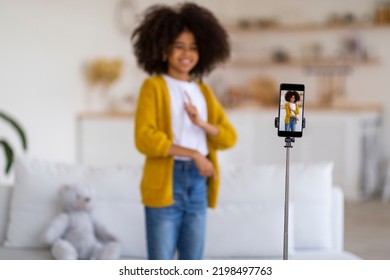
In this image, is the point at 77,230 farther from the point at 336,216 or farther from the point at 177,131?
the point at 336,216

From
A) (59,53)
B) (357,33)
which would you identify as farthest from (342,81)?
(59,53)

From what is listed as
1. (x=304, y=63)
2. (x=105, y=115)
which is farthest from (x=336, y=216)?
(x=304, y=63)

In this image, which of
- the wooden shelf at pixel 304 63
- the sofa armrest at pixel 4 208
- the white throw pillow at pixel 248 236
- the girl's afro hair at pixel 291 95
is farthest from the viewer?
the wooden shelf at pixel 304 63

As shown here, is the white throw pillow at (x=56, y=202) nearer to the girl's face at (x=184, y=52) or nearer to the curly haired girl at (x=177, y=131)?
the curly haired girl at (x=177, y=131)

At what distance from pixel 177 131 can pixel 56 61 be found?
364 cm

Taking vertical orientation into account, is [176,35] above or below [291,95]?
above

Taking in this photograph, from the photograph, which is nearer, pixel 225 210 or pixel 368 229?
pixel 225 210

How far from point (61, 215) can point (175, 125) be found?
0.77 meters

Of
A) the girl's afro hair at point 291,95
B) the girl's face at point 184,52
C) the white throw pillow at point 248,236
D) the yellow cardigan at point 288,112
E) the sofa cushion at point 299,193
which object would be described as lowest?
the white throw pillow at point 248,236

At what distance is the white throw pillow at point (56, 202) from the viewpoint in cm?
285

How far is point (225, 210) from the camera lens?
2.87 m

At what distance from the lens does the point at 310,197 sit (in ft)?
9.46

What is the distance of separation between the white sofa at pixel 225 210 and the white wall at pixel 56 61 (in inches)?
82.7

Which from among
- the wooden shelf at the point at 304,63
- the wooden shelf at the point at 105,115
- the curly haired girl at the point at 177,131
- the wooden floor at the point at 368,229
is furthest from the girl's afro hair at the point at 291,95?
the wooden shelf at the point at 304,63
